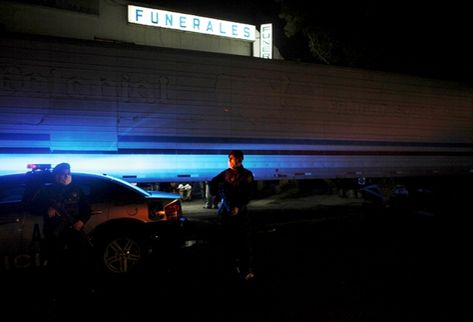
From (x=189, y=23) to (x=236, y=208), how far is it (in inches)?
368

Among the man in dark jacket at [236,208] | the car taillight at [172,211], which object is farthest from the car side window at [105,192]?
the man in dark jacket at [236,208]

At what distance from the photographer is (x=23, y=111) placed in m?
7.13

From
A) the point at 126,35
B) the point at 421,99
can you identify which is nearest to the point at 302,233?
the point at 421,99

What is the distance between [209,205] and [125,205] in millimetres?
8104

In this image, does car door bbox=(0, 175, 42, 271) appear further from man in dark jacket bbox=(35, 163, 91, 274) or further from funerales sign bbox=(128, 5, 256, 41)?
funerales sign bbox=(128, 5, 256, 41)

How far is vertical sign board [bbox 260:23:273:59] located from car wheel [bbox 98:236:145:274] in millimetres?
9740

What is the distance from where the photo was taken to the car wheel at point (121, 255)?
19.3 ft

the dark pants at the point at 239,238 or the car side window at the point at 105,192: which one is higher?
the car side window at the point at 105,192

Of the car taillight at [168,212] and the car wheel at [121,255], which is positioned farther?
the car taillight at [168,212]

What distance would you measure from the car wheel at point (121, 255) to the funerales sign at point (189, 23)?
27.5ft

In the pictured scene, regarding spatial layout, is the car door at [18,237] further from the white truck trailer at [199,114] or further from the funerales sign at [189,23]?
the funerales sign at [189,23]

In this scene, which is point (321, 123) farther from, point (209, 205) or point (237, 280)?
point (209, 205)

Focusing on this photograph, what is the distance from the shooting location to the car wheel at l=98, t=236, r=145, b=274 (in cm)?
587

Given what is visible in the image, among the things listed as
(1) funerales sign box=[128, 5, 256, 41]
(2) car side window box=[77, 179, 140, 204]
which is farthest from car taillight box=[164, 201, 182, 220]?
(1) funerales sign box=[128, 5, 256, 41]
